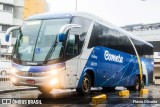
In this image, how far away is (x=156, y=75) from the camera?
48.7 metres

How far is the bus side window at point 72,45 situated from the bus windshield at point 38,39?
0.47 metres

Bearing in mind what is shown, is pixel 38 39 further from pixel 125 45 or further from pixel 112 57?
pixel 125 45

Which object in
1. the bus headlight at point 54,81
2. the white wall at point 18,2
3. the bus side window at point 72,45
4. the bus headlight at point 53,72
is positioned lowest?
the bus headlight at point 54,81

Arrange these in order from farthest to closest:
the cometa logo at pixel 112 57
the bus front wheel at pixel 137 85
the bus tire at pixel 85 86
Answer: the bus front wheel at pixel 137 85
the cometa logo at pixel 112 57
the bus tire at pixel 85 86

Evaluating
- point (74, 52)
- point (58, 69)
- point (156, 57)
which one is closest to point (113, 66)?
point (74, 52)

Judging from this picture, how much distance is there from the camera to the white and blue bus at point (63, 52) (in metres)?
11.2

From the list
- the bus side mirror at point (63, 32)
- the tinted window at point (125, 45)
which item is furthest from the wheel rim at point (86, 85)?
the tinted window at point (125, 45)

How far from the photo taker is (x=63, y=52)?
11.5 m

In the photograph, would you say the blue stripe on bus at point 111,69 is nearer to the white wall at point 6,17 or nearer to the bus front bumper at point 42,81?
the bus front bumper at point 42,81

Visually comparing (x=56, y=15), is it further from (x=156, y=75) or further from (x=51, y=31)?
(x=156, y=75)

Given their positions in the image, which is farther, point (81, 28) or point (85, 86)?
point (85, 86)

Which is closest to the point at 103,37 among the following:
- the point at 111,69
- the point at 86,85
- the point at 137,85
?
the point at 111,69

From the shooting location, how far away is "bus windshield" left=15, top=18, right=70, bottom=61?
37.5 ft

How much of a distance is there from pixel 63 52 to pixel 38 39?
1213 mm
